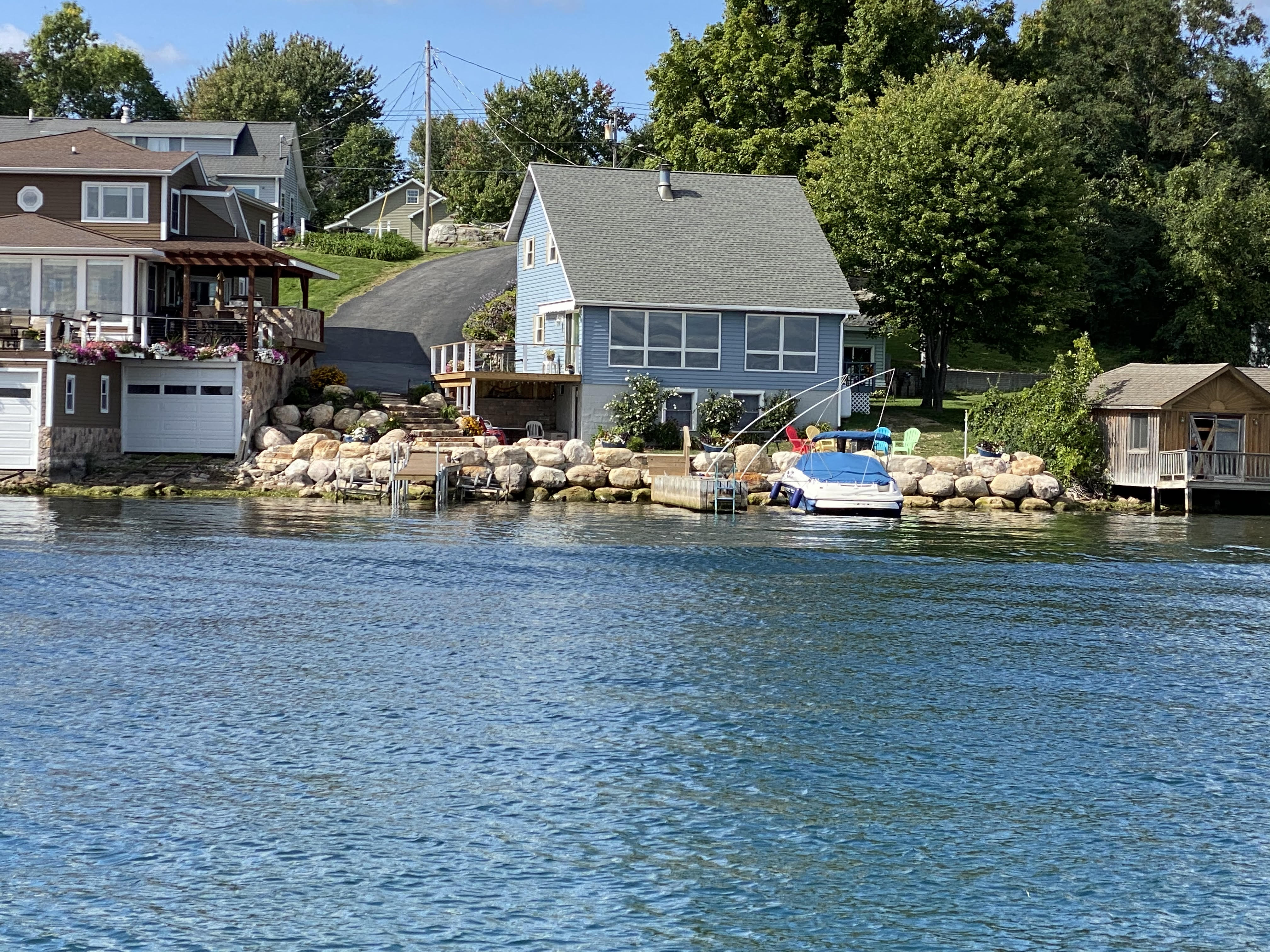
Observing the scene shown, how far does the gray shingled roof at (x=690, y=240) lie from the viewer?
158 feet

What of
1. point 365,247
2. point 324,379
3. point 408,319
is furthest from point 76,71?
point 324,379

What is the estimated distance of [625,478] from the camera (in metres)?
43.5

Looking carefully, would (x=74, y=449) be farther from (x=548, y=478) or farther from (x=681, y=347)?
(x=681, y=347)

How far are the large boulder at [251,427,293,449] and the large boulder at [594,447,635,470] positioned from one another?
9.56 meters

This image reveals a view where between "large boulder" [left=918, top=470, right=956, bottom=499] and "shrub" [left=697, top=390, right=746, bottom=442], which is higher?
"shrub" [left=697, top=390, right=746, bottom=442]

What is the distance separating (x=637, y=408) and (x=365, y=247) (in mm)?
37348

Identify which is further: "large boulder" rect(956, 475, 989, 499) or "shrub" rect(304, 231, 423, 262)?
"shrub" rect(304, 231, 423, 262)

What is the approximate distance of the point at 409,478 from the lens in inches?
1652

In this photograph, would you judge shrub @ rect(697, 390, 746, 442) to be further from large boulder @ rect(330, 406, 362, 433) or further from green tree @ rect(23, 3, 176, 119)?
green tree @ rect(23, 3, 176, 119)

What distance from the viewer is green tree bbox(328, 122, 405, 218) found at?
102 meters

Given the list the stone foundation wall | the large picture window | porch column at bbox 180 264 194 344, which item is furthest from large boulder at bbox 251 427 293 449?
the large picture window

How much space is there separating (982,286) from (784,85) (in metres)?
17.6

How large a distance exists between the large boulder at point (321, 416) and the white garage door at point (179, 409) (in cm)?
296

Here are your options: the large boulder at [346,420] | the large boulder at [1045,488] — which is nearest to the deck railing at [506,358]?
the large boulder at [346,420]
